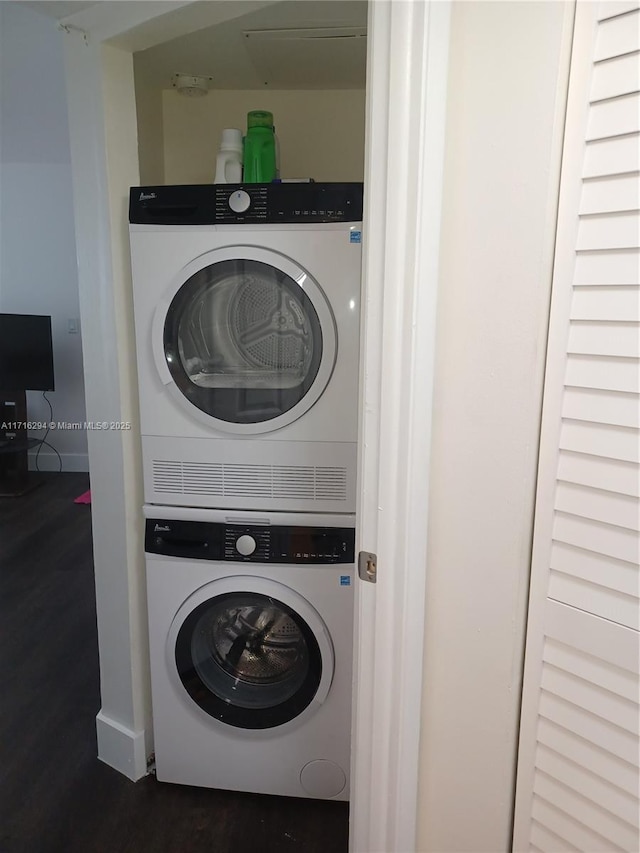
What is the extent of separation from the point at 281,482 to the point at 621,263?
99cm

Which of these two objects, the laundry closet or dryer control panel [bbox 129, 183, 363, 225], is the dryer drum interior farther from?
dryer control panel [bbox 129, 183, 363, 225]

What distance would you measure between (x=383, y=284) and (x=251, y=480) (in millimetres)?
785

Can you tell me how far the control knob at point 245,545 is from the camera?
1.63 m

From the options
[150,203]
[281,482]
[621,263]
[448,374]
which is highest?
[150,203]

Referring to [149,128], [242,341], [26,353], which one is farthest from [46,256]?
[242,341]

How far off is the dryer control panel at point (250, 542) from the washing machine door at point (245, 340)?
271mm

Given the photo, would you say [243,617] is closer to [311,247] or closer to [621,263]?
[311,247]

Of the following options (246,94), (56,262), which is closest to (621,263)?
(246,94)

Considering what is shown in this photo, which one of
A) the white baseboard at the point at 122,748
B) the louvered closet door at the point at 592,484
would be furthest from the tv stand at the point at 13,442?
the louvered closet door at the point at 592,484

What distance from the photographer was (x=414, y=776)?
115cm

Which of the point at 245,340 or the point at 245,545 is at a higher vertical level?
the point at 245,340

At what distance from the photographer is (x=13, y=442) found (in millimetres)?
4340

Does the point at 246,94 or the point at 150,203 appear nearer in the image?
the point at 150,203

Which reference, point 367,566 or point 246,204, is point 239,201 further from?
point 367,566
